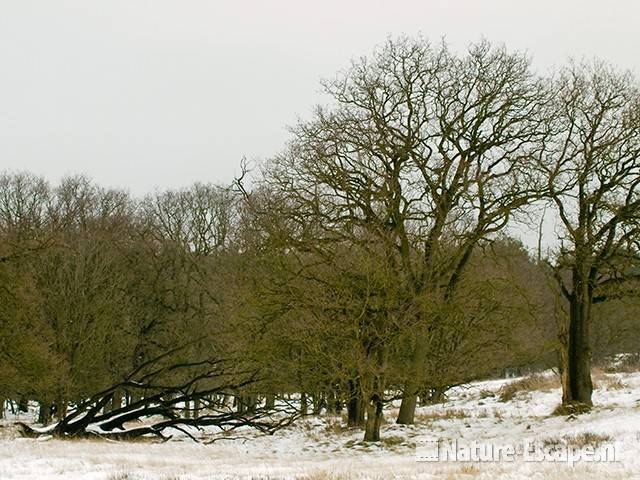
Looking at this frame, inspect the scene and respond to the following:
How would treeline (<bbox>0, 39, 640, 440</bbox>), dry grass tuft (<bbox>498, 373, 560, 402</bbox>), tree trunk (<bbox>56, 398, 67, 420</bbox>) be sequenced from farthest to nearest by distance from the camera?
tree trunk (<bbox>56, 398, 67, 420</bbox>) < dry grass tuft (<bbox>498, 373, 560, 402</bbox>) < treeline (<bbox>0, 39, 640, 440</bbox>)

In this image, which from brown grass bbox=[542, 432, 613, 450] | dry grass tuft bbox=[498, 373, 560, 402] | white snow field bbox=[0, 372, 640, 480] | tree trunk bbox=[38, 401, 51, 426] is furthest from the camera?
tree trunk bbox=[38, 401, 51, 426]

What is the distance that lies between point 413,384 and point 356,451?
259 centimetres

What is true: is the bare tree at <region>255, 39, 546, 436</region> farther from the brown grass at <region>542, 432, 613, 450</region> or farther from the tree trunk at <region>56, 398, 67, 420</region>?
the tree trunk at <region>56, 398, 67, 420</region>

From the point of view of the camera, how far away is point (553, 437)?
1659 centimetres

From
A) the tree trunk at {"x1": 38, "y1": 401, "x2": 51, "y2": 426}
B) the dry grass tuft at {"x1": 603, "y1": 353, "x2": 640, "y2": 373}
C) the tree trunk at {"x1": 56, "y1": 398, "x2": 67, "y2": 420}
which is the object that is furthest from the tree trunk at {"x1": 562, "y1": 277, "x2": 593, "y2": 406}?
the tree trunk at {"x1": 38, "y1": 401, "x2": 51, "y2": 426}

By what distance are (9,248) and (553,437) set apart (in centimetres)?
1915

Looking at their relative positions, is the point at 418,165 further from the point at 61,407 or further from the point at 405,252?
the point at 61,407

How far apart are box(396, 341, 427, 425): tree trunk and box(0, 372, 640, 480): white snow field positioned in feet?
1.72

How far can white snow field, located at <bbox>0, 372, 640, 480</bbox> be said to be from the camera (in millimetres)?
11320

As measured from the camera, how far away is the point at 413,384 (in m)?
19.8

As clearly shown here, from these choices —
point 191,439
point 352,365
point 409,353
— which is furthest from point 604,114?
point 191,439

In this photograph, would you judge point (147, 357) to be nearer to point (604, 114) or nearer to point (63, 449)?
point (63, 449)

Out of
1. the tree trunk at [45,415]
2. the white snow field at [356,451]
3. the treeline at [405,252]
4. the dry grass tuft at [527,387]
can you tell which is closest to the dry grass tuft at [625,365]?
the dry grass tuft at [527,387]

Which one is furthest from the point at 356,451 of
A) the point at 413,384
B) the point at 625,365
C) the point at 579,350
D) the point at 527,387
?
the point at 625,365
